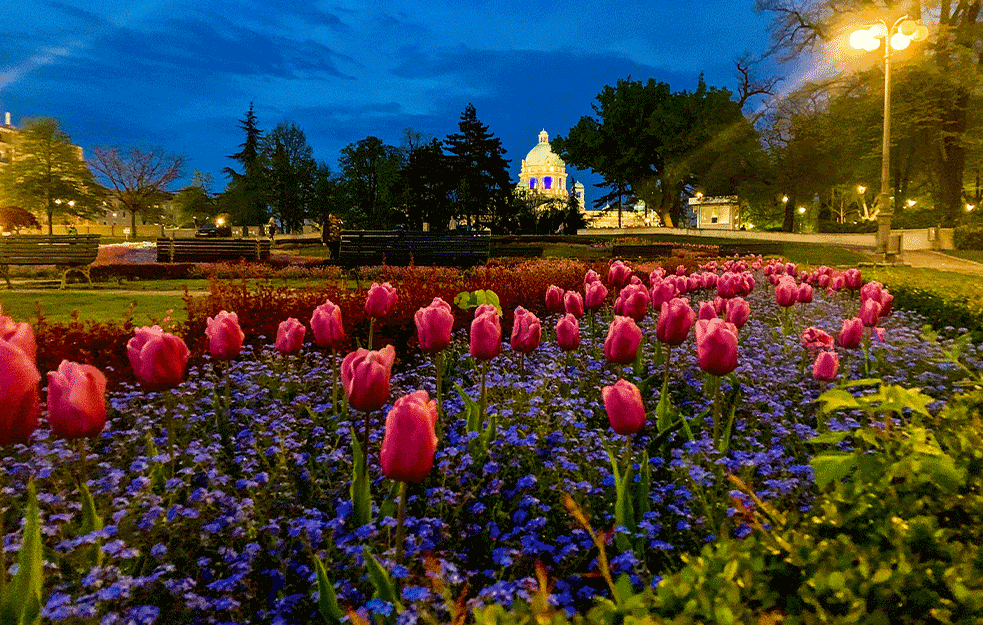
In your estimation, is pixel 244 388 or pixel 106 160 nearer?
pixel 244 388

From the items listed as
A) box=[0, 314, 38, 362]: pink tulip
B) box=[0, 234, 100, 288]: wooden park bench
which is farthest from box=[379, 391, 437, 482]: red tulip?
box=[0, 234, 100, 288]: wooden park bench

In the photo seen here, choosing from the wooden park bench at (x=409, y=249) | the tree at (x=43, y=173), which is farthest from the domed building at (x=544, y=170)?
the wooden park bench at (x=409, y=249)

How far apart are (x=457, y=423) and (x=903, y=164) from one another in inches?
1904

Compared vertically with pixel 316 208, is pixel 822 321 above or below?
below

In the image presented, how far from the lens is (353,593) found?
2148 mm

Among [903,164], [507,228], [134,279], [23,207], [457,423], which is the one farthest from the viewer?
[507,228]

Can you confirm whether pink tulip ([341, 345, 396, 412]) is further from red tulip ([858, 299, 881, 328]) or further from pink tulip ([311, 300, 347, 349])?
red tulip ([858, 299, 881, 328])

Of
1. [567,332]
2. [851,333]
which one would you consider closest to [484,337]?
[567,332]

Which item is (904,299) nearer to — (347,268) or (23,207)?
(347,268)

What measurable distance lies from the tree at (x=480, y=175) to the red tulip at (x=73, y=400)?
5956 centimetres

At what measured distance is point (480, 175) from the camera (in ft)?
210

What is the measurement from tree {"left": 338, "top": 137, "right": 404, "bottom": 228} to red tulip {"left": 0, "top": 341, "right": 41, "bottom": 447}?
191ft

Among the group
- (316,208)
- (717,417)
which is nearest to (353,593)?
(717,417)

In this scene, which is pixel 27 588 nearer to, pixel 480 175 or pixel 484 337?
pixel 484 337
